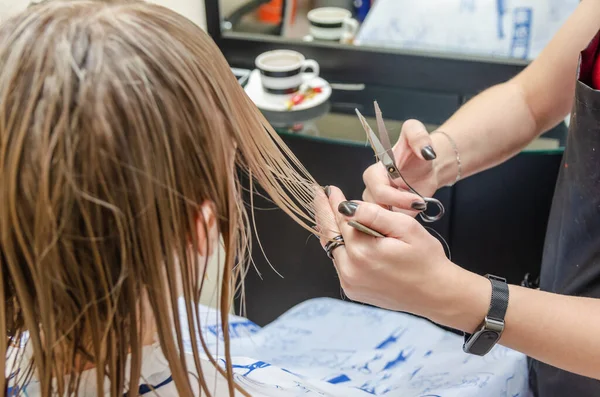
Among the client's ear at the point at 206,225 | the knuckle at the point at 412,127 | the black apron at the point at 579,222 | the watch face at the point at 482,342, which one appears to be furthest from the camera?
the knuckle at the point at 412,127

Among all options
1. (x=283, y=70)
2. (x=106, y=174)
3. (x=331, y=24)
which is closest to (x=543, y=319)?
(x=106, y=174)

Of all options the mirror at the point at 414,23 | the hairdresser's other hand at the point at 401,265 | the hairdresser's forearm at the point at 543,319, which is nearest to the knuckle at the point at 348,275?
the hairdresser's other hand at the point at 401,265

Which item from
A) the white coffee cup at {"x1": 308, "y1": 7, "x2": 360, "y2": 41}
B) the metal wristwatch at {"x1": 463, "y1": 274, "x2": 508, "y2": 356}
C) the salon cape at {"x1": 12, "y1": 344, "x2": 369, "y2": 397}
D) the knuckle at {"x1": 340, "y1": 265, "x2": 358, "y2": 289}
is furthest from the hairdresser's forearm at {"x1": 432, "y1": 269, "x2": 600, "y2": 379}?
the white coffee cup at {"x1": 308, "y1": 7, "x2": 360, "y2": 41}

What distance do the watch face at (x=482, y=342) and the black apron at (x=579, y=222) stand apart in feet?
0.68

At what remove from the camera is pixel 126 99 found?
0.56m

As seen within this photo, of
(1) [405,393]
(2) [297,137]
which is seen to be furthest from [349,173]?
(1) [405,393]

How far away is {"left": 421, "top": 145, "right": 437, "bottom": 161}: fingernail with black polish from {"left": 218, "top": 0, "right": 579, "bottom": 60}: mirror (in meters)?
0.63

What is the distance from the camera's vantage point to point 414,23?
1.55 meters

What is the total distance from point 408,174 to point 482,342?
347mm

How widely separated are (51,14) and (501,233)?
3.76ft

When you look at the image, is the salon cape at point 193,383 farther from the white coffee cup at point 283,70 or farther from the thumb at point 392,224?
the white coffee cup at point 283,70

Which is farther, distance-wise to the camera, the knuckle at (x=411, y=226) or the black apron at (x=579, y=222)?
the black apron at (x=579, y=222)

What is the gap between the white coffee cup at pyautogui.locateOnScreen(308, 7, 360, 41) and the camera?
1.64 m

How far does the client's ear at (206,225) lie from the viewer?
66cm
